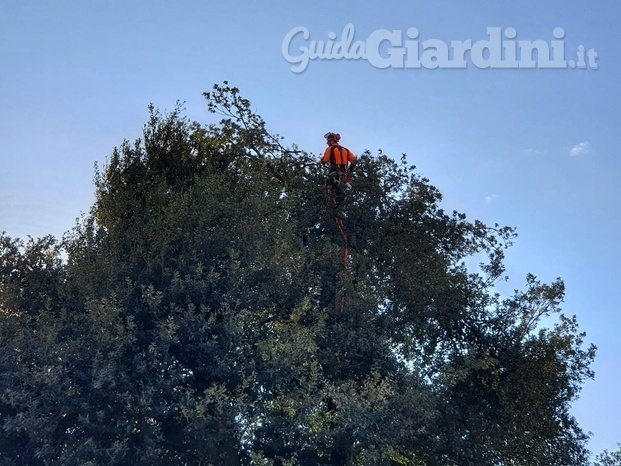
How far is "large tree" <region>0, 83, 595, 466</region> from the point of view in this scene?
16250 millimetres

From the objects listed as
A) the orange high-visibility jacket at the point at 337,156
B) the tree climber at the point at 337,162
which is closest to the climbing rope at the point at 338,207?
the tree climber at the point at 337,162

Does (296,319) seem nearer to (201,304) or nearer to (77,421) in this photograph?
(201,304)

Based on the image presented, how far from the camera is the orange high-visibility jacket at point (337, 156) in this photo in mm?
20250

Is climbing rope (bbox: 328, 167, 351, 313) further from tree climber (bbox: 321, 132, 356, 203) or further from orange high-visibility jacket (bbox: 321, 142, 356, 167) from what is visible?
orange high-visibility jacket (bbox: 321, 142, 356, 167)

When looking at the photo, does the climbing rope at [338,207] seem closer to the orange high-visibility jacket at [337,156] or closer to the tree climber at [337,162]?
the tree climber at [337,162]

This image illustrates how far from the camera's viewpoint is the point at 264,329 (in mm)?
18109

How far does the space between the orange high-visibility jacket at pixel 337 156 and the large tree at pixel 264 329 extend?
96cm

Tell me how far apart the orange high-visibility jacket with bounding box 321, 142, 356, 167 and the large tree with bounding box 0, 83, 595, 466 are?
957mm

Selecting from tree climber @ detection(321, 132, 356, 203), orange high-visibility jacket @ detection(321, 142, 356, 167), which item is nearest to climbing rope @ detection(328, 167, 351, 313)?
tree climber @ detection(321, 132, 356, 203)

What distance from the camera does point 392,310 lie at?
20.1m

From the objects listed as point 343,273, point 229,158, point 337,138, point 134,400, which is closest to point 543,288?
point 343,273

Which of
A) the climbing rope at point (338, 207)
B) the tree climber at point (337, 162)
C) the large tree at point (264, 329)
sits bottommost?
the large tree at point (264, 329)

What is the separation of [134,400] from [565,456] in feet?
38.0

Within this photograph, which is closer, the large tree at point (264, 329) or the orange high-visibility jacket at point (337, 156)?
the large tree at point (264, 329)
